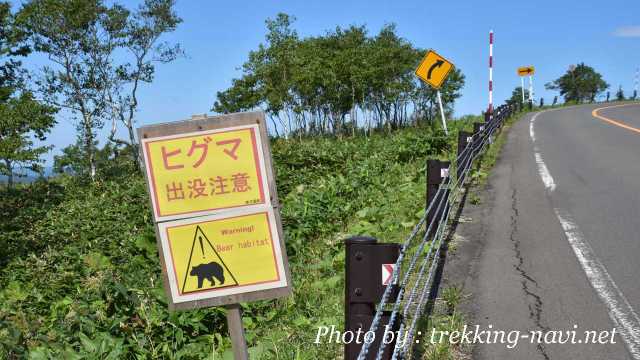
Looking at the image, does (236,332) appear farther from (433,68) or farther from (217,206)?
(433,68)

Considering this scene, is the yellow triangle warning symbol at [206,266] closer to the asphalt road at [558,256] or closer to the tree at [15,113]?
the asphalt road at [558,256]

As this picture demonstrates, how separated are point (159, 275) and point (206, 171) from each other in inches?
212

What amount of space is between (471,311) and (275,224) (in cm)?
254

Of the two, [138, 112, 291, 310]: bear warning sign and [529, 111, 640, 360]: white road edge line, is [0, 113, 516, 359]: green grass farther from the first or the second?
[529, 111, 640, 360]: white road edge line

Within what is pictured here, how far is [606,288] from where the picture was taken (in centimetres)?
486

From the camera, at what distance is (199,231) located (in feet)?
9.14

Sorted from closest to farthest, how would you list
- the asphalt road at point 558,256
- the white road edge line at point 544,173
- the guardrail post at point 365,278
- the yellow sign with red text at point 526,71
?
the guardrail post at point 365,278 → the asphalt road at point 558,256 → the white road edge line at point 544,173 → the yellow sign with red text at point 526,71

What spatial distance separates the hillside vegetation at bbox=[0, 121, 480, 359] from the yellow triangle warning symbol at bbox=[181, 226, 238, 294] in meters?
1.39

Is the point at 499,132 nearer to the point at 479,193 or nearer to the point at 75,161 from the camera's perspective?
the point at 479,193

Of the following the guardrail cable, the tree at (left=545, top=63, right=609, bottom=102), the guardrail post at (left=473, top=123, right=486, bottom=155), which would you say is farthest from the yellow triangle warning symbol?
the tree at (left=545, top=63, right=609, bottom=102)

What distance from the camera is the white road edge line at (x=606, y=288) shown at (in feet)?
13.0

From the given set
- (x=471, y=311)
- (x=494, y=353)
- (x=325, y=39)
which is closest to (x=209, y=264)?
(x=494, y=353)

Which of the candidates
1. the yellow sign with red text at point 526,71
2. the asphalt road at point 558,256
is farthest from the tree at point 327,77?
the asphalt road at point 558,256

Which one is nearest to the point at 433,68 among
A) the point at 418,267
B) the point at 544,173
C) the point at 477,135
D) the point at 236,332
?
the point at 477,135
